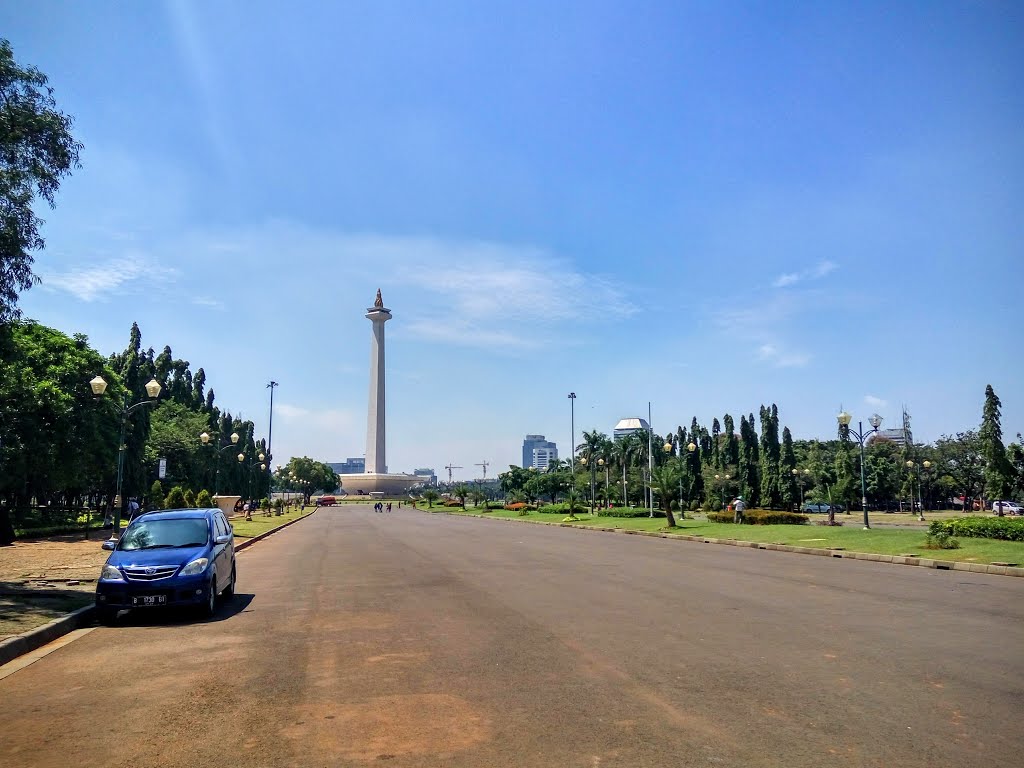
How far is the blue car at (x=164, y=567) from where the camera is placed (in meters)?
10.8

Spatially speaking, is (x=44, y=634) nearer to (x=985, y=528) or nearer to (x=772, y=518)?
(x=985, y=528)

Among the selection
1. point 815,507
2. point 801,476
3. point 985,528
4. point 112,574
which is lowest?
point 815,507

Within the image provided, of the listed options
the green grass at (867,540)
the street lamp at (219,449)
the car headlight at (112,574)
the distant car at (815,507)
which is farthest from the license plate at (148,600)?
the distant car at (815,507)

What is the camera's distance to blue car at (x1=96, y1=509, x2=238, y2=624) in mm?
10773

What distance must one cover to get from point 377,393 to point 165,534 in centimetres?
10301

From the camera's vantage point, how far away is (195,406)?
80.5 meters

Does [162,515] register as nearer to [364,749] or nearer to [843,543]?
[364,749]

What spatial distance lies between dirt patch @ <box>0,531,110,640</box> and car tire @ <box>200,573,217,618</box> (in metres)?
1.99

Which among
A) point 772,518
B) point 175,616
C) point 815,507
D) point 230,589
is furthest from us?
point 815,507

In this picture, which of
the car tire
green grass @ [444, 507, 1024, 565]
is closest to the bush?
green grass @ [444, 507, 1024, 565]

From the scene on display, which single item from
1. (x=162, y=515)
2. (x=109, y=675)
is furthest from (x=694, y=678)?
(x=162, y=515)

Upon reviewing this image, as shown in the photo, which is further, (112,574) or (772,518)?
(772,518)

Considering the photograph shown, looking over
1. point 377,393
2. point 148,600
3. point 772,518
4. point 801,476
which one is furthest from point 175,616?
point 377,393

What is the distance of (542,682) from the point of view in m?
7.03
